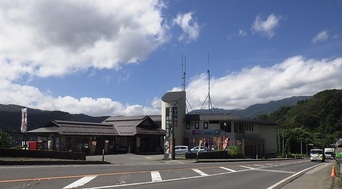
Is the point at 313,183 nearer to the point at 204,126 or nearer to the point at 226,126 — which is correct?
the point at 226,126

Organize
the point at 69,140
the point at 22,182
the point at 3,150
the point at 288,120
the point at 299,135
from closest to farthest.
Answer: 1. the point at 22,182
2. the point at 3,150
3. the point at 69,140
4. the point at 299,135
5. the point at 288,120

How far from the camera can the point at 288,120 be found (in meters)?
143

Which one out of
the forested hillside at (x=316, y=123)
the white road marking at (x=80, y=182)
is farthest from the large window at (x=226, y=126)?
the white road marking at (x=80, y=182)

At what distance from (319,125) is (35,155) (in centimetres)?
11747

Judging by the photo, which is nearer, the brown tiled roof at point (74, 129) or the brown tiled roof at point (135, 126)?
the brown tiled roof at point (74, 129)

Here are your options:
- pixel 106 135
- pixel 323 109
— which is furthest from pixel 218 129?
pixel 323 109

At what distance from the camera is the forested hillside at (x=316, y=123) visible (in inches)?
4294

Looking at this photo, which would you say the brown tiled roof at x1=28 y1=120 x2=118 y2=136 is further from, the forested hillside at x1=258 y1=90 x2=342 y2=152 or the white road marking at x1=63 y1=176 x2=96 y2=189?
the forested hillside at x1=258 y1=90 x2=342 y2=152

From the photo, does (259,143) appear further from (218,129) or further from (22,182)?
(22,182)

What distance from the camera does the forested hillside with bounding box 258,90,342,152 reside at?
10906 cm

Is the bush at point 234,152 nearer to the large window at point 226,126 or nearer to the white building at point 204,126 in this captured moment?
the white building at point 204,126

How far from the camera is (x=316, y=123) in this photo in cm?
13088

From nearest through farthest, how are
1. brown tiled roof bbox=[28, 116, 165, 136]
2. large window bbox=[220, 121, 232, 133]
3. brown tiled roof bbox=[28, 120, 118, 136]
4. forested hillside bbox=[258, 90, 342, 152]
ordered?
brown tiled roof bbox=[28, 120, 118, 136], brown tiled roof bbox=[28, 116, 165, 136], large window bbox=[220, 121, 232, 133], forested hillside bbox=[258, 90, 342, 152]

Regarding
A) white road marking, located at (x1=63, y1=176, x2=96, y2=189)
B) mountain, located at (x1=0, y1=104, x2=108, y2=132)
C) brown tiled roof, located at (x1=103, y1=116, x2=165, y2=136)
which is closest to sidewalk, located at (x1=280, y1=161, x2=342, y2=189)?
white road marking, located at (x1=63, y1=176, x2=96, y2=189)
